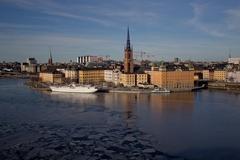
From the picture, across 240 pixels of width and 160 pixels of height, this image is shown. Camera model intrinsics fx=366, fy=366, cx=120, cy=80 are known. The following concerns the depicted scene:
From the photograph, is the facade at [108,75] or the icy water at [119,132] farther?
the facade at [108,75]

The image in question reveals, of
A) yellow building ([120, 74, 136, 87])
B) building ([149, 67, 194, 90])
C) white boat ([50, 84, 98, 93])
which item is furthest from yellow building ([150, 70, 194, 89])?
white boat ([50, 84, 98, 93])

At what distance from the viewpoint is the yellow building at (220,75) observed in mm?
22994

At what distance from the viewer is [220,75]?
77.1 ft

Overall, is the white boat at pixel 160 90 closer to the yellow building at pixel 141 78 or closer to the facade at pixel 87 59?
the yellow building at pixel 141 78

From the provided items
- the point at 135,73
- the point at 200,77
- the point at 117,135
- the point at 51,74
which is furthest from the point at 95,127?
the point at 200,77

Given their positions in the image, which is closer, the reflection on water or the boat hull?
the reflection on water

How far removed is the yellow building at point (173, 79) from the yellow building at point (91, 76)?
155 inches

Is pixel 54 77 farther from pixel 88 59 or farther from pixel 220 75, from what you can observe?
pixel 88 59

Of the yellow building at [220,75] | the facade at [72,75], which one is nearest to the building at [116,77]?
the facade at [72,75]

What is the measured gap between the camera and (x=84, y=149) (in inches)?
240

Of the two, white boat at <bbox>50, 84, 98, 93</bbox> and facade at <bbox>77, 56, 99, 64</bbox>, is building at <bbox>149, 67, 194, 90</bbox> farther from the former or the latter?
facade at <bbox>77, 56, 99, 64</bbox>

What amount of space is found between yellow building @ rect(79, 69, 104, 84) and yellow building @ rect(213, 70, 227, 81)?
7430 mm

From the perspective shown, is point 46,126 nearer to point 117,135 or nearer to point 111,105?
point 117,135

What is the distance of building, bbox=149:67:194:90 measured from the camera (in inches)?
748
